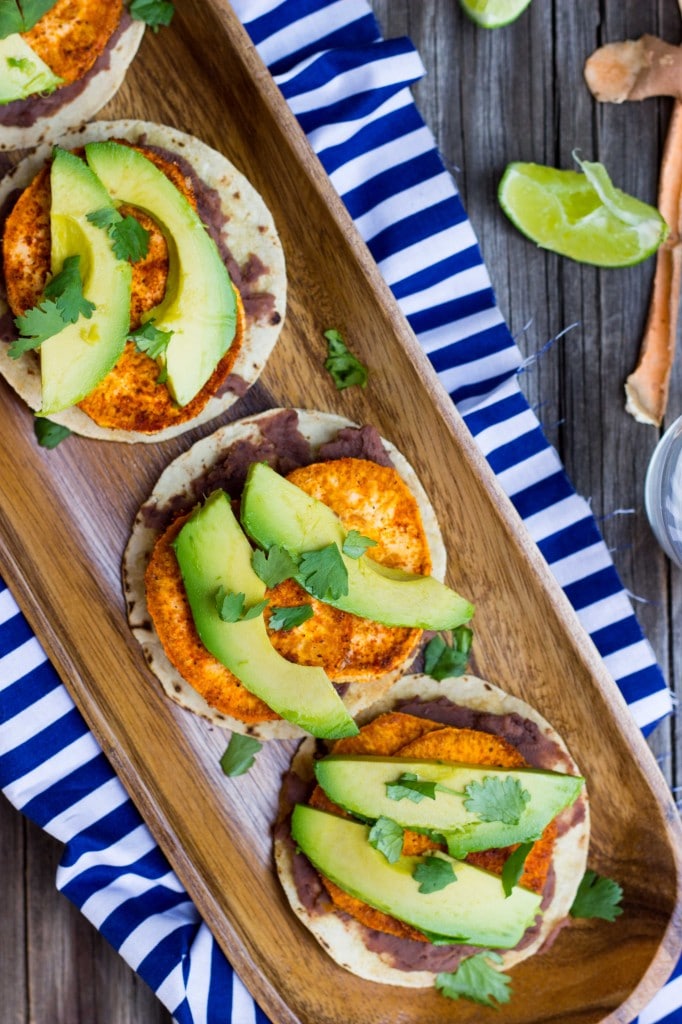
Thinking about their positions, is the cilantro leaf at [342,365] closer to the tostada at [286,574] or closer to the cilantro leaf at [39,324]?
the tostada at [286,574]

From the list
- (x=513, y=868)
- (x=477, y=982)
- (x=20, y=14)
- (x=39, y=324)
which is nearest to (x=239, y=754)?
(x=513, y=868)

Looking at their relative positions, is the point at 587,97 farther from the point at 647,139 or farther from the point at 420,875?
the point at 420,875

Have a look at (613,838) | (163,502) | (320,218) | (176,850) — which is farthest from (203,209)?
(613,838)

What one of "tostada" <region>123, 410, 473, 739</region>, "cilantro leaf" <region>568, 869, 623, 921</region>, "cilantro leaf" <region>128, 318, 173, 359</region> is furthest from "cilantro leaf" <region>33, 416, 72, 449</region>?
"cilantro leaf" <region>568, 869, 623, 921</region>

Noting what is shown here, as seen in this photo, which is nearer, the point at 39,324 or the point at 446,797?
the point at 39,324

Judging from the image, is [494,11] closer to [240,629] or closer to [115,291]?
[115,291]

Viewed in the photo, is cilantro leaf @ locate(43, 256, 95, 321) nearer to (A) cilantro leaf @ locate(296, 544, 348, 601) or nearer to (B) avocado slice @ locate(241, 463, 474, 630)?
(B) avocado slice @ locate(241, 463, 474, 630)
